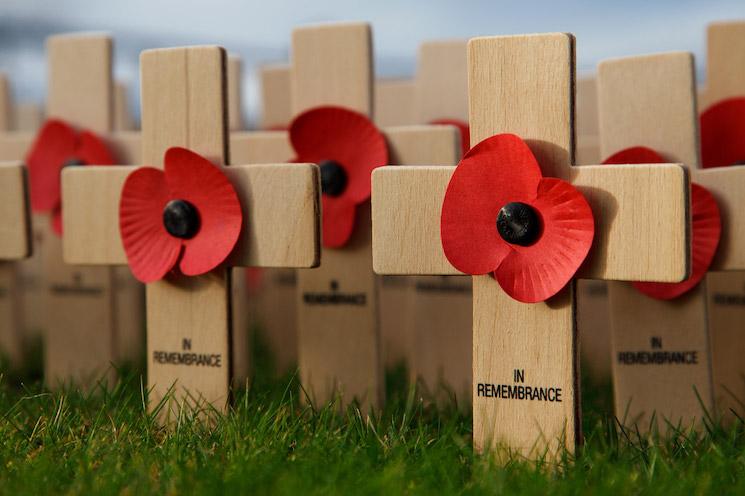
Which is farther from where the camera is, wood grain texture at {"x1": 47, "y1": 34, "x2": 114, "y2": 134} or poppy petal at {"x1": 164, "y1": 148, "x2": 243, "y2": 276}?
wood grain texture at {"x1": 47, "y1": 34, "x2": 114, "y2": 134}

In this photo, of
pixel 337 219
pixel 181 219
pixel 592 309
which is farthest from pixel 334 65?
pixel 592 309

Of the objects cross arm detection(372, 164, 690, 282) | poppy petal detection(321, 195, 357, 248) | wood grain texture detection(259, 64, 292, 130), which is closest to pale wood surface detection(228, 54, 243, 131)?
wood grain texture detection(259, 64, 292, 130)

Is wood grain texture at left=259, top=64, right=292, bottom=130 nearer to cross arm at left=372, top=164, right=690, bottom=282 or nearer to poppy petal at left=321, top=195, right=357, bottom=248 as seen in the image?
poppy petal at left=321, top=195, right=357, bottom=248

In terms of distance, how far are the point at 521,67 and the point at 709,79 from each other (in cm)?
54

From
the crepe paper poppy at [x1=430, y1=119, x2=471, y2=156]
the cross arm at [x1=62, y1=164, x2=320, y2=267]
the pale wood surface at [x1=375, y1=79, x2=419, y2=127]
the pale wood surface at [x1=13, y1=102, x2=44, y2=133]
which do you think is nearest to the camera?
the cross arm at [x1=62, y1=164, x2=320, y2=267]

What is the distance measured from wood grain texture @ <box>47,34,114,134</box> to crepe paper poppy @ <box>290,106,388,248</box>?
0.41 meters

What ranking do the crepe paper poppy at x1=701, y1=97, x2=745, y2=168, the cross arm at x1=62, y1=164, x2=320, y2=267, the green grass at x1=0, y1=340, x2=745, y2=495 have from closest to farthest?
1. the green grass at x1=0, y1=340, x2=745, y2=495
2. the cross arm at x1=62, y1=164, x2=320, y2=267
3. the crepe paper poppy at x1=701, y1=97, x2=745, y2=168

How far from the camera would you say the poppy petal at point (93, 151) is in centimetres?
161

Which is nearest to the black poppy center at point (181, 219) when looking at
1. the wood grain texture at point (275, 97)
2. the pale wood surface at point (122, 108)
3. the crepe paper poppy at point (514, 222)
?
the crepe paper poppy at point (514, 222)

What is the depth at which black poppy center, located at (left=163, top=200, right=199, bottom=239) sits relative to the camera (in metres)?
1.24

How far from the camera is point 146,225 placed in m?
1.29

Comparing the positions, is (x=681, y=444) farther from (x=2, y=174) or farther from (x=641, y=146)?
(x=2, y=174)

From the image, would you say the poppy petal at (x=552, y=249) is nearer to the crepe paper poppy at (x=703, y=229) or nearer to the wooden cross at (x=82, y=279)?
the crepe paper poppy at (x=703, y=229)

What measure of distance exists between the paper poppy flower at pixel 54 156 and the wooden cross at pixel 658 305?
83 centimetres
